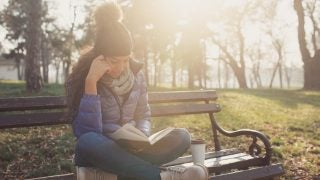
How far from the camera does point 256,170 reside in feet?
15.9

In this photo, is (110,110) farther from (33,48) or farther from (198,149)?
(33,48)

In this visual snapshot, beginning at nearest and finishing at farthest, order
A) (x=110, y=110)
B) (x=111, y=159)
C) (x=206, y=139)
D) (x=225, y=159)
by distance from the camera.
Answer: (x=111, y=159) → (x=110, y=110) → (x=225, y=159) → (x=206, y=139)

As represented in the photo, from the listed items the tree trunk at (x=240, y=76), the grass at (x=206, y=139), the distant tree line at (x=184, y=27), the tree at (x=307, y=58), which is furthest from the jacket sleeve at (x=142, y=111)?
the tree trunk at (x=240, y=76)

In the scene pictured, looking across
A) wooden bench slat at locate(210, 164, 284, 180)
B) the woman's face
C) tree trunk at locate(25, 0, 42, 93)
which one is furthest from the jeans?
tree trunk at locate(25, 0, 42, 93)

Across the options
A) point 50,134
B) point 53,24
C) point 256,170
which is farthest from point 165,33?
point 256,170

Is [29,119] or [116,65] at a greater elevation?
[116,65]

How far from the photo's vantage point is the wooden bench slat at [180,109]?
519 centimetres

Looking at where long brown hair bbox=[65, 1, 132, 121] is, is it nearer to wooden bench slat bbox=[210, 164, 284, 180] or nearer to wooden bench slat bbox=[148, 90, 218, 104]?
wooden bench slat bbox=[148, 90, 218, 104]

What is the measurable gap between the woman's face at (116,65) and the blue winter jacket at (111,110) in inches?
5.5

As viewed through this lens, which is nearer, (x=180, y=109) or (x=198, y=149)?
(x=198, y=149)

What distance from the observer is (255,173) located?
15.7 ft

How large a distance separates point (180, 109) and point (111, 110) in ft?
5.87

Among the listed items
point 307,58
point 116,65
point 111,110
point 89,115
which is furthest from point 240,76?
point 89,115

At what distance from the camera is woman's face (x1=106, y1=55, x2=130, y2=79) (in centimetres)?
365
